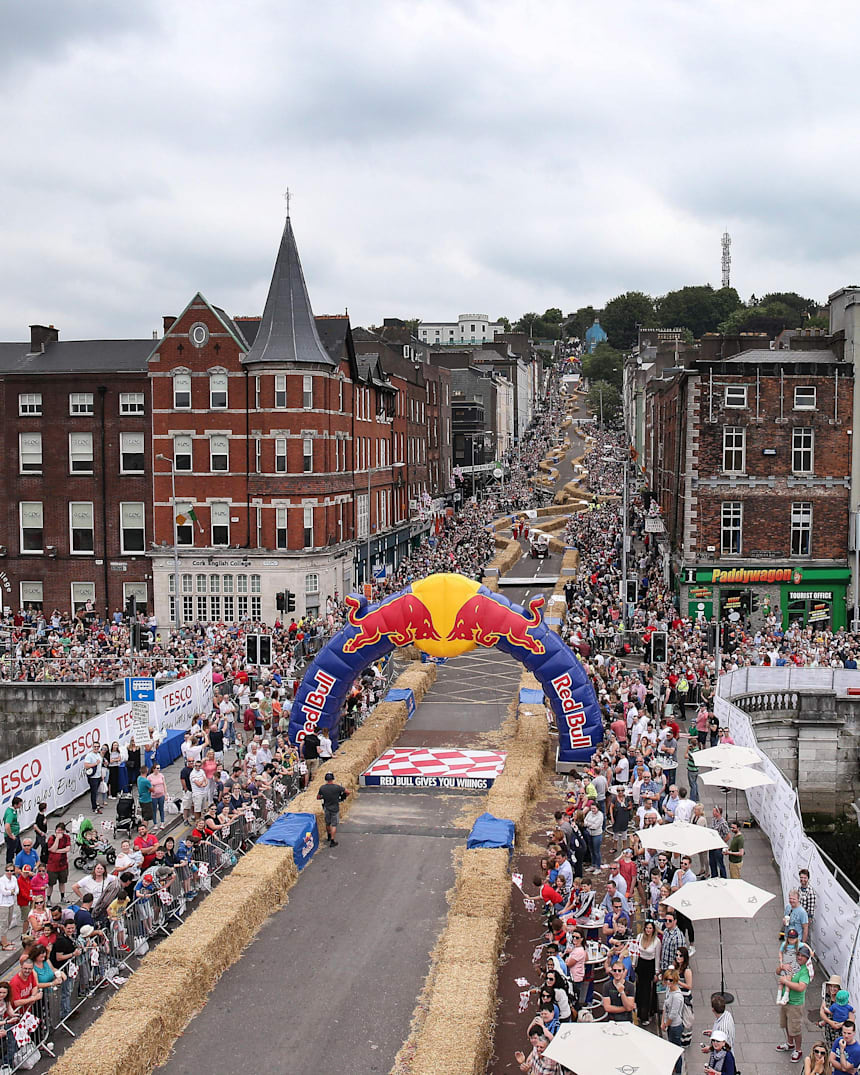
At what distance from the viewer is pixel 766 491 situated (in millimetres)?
44406

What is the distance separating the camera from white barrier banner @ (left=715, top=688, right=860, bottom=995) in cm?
1477

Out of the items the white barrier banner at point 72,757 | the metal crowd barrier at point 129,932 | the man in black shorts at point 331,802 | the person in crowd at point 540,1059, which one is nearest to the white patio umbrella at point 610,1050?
the person in crowd at point 540,1059

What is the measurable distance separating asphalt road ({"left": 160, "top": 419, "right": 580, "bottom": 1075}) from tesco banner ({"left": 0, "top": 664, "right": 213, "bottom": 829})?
722 centimetres

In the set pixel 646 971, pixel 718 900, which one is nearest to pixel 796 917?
pixel 718 900

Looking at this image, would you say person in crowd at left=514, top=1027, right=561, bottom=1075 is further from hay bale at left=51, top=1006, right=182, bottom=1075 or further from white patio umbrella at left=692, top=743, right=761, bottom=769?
white patio umbrella at left=692, top=743, right=761, bottom=769

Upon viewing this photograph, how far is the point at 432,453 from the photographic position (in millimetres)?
85500

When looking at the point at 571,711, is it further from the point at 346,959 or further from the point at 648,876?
the point at 346,959

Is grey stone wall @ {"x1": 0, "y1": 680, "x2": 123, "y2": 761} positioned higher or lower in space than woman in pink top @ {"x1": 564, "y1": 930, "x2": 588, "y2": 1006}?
lower

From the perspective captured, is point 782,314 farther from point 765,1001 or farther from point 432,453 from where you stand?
point 765,1001

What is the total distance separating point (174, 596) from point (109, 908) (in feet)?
102

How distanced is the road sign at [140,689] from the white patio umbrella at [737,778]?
597 inches

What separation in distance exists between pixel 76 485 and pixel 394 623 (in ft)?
87.2

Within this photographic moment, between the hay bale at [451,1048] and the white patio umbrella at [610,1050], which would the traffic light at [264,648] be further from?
the white patio umbrella at [610,1050]

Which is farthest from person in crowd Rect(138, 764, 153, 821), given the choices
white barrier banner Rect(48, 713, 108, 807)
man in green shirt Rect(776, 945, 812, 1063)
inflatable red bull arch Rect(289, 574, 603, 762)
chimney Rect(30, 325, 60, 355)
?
chimney Rect(30, 325, 60, 355)
